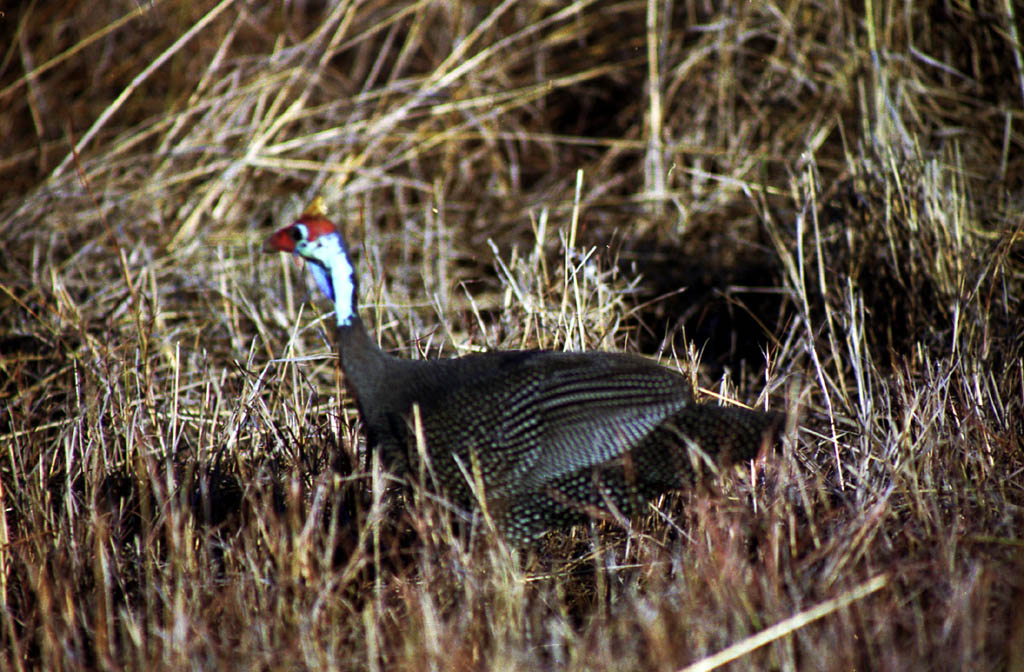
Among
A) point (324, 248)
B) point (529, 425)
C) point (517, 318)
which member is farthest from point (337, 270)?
point (517, 318)

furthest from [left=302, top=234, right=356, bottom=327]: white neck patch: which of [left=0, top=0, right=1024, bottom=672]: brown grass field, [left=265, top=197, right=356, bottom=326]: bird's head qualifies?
[left=0, top=0, right=1024, bottom=672]: brown grass field

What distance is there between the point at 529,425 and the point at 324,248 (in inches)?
24.6

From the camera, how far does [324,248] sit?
98.6 inches

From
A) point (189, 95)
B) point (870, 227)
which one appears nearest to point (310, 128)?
point (189, 95)

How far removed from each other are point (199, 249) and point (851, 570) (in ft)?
9.74

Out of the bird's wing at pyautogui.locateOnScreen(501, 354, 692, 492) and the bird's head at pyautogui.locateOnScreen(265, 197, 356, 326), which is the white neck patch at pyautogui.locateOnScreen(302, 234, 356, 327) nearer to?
the bird's head at pyautogui.locateOnScreen(265, 197, 356, 326)

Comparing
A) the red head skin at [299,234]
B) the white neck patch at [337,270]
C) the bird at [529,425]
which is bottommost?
the bird at [529,425]

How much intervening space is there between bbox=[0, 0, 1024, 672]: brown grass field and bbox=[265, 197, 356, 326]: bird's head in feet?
1.41

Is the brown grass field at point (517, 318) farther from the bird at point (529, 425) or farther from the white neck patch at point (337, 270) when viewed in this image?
the white neck patch at point (337, 270)

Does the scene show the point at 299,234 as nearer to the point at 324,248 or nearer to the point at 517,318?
the point at 324,248

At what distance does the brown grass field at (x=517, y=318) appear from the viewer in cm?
223

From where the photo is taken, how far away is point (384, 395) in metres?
2.55

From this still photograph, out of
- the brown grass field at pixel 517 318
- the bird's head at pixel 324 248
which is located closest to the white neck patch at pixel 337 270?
the bird's head at pixel 324 248

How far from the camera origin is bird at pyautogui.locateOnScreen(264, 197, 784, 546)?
248 cm
